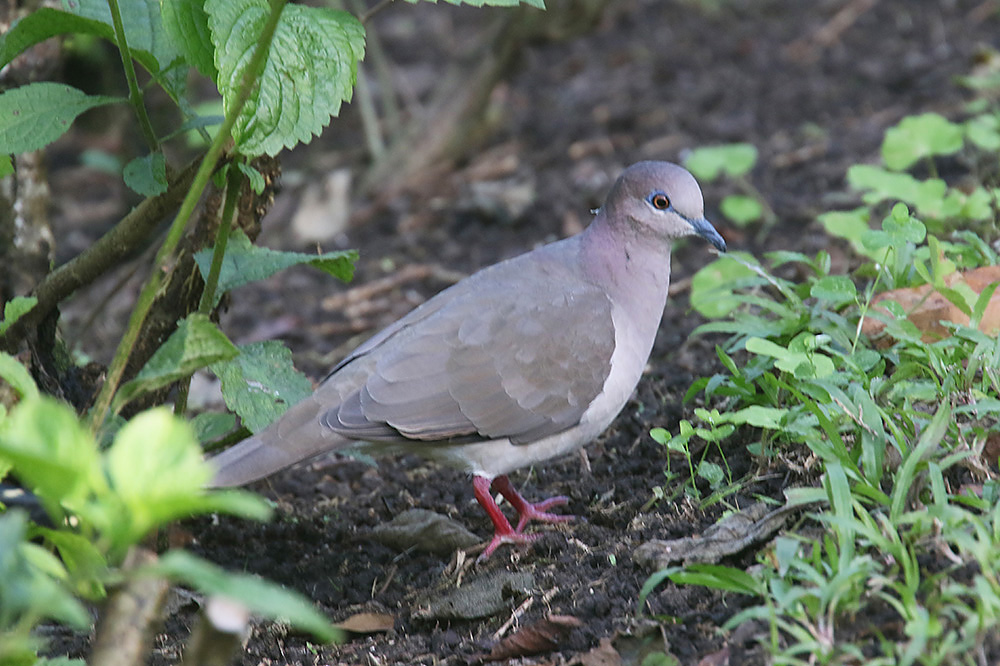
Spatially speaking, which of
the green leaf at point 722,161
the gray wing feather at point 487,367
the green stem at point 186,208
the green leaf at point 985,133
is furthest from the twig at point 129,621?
the green leaf at point 722,161

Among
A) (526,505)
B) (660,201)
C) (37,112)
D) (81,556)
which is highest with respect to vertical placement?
(37,112)

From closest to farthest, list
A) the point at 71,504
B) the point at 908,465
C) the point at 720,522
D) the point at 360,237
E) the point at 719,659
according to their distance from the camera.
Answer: the point at 71,504 < the point at 719,659 < the point at 908,465 < the point at 720,522 < the point at 360,237

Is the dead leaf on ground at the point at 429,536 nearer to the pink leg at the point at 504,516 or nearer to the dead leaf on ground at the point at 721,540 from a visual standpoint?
the pink leg at the point at 504,516

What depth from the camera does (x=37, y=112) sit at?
2.96 m

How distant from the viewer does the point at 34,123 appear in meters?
2.94

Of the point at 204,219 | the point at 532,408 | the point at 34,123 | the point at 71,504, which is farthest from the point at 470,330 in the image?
the point at 71,504

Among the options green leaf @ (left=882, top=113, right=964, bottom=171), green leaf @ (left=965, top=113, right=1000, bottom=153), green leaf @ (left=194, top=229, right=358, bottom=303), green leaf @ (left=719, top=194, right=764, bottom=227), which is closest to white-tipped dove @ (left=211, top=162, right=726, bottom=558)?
green leaf @ (left=194, top=229, right=358, bottom=303)

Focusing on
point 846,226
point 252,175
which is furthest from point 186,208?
point 846,226

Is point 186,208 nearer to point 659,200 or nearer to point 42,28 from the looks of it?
point 42,28

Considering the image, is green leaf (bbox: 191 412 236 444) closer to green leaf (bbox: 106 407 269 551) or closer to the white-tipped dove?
the white-tipped dove

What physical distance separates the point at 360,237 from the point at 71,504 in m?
4.64

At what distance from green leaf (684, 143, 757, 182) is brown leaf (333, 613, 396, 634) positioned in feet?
10.8

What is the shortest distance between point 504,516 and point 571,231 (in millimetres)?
2530

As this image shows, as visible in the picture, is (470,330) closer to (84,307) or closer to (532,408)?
(532,408)
